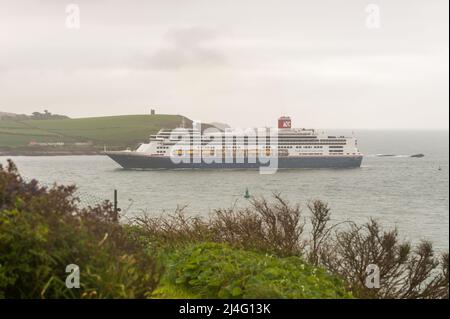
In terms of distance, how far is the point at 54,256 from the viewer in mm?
4062

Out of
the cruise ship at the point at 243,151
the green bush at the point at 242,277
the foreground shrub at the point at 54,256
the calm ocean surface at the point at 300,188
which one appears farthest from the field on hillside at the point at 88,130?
the foreground shrub at the point at 54,256

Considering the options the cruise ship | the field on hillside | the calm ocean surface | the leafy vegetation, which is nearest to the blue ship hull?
the cruise ship

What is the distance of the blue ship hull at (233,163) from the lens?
205 feet

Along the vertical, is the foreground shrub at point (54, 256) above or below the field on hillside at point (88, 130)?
below

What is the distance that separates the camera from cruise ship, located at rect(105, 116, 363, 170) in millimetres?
63844

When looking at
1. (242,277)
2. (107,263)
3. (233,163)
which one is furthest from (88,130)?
(107,263)

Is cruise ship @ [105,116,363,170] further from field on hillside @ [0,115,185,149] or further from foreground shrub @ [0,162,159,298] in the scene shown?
foreground shrub @ [0,162,159,298]

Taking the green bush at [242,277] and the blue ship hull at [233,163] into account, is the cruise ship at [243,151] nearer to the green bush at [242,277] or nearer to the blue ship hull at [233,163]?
the blue ship hull at [233,163]

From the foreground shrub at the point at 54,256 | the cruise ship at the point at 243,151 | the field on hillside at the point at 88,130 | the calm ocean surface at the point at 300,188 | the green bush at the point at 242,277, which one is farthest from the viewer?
the field on hillside at the point at 88,130

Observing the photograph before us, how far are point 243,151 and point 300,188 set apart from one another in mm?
21534

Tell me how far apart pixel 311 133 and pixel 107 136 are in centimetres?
3400

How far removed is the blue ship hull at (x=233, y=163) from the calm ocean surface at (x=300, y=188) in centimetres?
154

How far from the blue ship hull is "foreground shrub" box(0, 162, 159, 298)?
57.5 meters

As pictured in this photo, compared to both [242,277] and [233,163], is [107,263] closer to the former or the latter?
[242,277]
